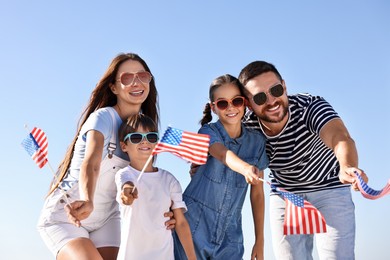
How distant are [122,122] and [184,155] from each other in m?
0.92

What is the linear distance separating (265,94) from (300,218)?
1.51 metres

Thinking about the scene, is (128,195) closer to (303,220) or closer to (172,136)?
(172,136)

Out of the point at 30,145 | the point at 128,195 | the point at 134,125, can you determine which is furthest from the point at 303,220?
the point at 30,145

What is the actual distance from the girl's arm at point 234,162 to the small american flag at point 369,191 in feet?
3.26

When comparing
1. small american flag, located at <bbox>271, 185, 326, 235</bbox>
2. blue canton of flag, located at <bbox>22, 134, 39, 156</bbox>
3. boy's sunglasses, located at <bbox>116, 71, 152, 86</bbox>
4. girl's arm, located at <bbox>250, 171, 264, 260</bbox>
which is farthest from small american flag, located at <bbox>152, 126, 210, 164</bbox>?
blue canton of flag, located at <bbox>22, 134, 39, 156</bbox>

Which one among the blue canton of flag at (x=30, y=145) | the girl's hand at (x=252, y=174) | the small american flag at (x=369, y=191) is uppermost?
the blue canton of flag at (x=30, y=145)

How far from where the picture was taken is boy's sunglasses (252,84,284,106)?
20.7 ft

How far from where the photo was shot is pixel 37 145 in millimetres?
6863

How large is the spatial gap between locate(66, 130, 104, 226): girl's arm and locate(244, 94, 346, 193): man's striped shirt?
2060 mm

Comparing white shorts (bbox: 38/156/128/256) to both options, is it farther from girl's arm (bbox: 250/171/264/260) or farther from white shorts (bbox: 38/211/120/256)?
girl's arm (bbox: 250/171/264/260)

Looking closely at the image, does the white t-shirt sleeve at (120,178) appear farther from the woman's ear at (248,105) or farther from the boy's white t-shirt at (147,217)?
the woman's ear at (248,105)

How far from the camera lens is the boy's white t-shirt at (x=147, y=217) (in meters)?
5.49

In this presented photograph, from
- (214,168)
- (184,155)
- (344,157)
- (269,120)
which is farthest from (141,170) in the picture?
(344,157)

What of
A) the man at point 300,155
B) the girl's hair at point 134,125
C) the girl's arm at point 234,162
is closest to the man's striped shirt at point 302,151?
the man at point 300,155
